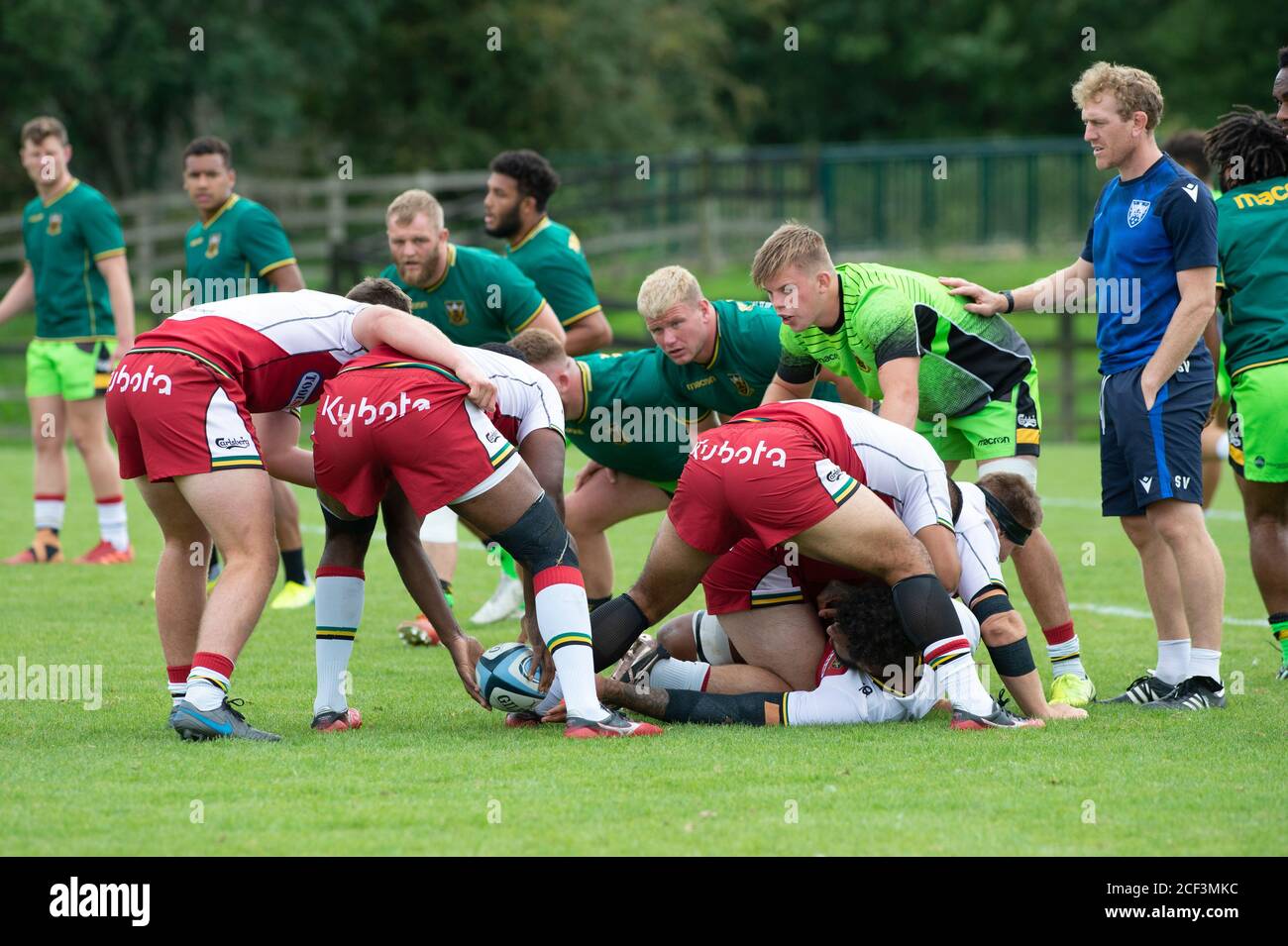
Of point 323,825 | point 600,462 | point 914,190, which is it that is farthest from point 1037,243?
point 323,825

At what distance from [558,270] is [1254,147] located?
165 inches

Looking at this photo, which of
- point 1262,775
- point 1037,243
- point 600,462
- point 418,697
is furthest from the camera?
point 1037,243

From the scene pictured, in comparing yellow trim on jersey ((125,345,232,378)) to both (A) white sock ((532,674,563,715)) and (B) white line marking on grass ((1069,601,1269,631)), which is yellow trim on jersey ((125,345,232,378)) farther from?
(B) white line marking on grass ((1069,601,1269,631))

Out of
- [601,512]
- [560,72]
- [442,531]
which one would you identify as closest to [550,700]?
[601,512]

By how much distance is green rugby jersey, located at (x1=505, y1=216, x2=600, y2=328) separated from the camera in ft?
31.7

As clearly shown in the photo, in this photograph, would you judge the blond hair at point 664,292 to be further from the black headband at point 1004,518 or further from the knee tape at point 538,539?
the black headband at point 1004,518

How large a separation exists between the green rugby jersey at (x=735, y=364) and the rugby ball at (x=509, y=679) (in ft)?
6.07

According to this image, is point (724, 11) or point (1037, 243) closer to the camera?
point (1037, 243)

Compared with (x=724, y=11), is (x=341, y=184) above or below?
below

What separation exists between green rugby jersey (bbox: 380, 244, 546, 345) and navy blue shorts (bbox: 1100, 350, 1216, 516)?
3433 mm

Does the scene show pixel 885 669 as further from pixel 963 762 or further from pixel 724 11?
pixel 724 11

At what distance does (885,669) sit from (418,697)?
2.02 meters

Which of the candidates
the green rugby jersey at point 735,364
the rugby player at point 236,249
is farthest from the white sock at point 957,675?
the rugby player at point 236,249
